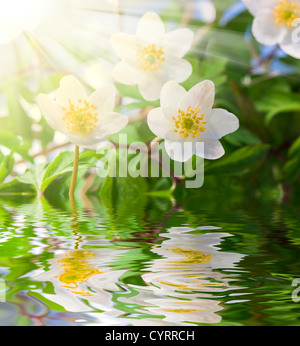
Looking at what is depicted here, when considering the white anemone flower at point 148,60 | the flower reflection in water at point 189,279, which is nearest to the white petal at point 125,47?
the white anemone flower at point 148,60

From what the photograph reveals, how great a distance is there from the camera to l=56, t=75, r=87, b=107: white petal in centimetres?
35

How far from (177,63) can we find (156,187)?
125 millimetres

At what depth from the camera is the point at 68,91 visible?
36 cm

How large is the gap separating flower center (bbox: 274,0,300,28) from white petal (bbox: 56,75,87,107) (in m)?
0.23

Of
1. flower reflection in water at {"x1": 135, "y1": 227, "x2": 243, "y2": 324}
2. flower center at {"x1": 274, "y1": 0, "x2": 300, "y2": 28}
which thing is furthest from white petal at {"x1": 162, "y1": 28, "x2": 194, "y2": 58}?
flower reflection in water at {"x1": 135, "y1": 227, "x2": 243, "y2": 324}

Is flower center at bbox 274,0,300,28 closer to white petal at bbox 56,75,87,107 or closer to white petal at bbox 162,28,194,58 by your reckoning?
white petal at bbox 162,28,194,58

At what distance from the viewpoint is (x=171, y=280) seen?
0.54 ft

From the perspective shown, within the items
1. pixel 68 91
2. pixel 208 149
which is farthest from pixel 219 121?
pixel 68 91

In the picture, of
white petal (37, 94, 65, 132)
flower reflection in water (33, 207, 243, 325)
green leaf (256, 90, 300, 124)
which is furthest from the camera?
green leaf (256, 90, 300, 124)

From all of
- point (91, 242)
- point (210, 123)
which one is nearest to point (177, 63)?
point (210, 123)

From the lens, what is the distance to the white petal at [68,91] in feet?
1.16

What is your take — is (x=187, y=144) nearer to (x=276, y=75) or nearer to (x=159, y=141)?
(x=159, y=141)

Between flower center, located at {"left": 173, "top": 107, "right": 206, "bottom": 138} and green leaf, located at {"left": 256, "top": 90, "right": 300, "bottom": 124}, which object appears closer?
flower center, located at {"left": 173, "top": 107, "right": 206, "bottom": 138}

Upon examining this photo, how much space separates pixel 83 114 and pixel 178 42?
0.41 feet
